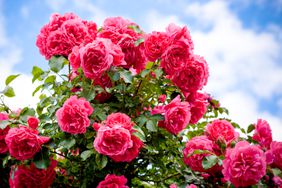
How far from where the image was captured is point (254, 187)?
5.57ft

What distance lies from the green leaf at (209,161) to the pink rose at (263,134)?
0.39 meters

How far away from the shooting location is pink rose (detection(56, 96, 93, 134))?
73.2 inches

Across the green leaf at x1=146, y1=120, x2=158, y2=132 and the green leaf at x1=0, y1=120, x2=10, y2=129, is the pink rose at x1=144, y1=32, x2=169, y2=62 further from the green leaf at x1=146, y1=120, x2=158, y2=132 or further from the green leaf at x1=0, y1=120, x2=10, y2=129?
the green leaf at x1=0, y1=120, x2=10, y2=129

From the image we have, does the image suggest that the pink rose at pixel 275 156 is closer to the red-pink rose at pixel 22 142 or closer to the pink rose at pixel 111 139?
the pink rose at pixel 111 139

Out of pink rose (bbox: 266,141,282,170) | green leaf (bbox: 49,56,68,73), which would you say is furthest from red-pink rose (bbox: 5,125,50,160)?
pink rose (bbox: 266,141,282,170)

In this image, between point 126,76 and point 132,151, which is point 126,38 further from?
point 132,151

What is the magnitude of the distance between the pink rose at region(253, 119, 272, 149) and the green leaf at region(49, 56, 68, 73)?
3.86ft

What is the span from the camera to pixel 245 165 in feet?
5.47

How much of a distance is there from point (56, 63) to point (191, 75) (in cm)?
79

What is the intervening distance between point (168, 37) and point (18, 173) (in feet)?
3.76

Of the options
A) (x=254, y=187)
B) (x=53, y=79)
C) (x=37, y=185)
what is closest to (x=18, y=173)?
(x=37, y=185)

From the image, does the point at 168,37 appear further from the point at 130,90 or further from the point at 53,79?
the point at 53,79

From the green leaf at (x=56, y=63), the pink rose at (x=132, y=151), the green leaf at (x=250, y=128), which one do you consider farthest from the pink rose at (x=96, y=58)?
the green leaf at (x=250, y=128)

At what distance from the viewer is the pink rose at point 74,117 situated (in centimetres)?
186
